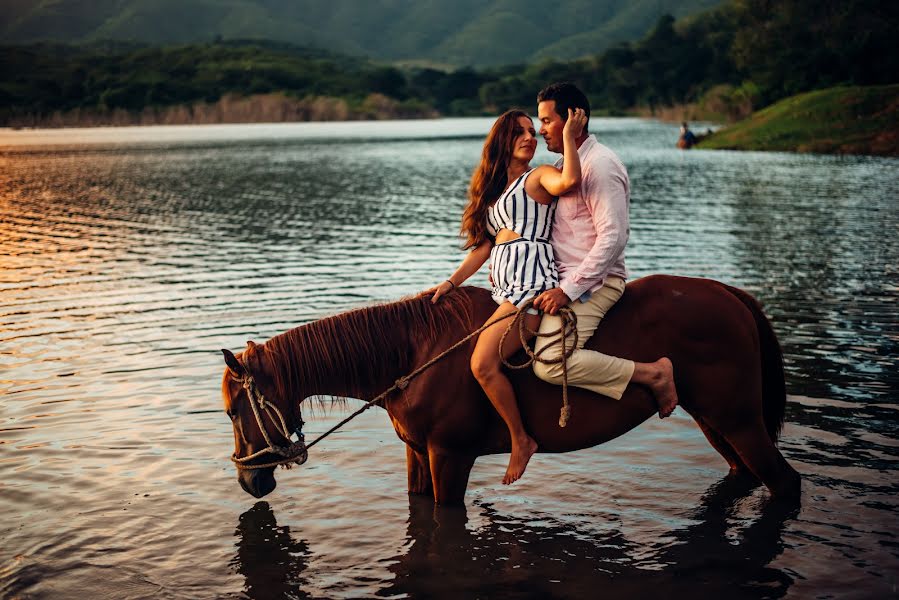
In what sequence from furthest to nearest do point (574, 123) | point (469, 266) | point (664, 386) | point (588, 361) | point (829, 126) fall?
1. point (829, 126)
2. point (469, 266)
3. point (664, 386)
4. point (588, 361)
5. point (574, 123)

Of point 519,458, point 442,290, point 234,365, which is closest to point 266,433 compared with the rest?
point 234,365

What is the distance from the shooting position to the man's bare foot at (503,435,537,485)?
5.50m

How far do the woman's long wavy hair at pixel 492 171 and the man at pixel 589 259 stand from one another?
226mm

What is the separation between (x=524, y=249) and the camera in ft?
18.2

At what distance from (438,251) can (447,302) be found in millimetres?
13331

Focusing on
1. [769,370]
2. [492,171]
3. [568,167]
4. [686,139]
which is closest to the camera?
[568,167]

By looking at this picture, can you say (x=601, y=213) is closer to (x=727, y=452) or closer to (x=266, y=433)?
(x=266, y=433)

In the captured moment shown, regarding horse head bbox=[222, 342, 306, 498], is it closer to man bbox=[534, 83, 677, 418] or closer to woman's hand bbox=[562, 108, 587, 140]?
man bbox=[534, 83, 677, 418]

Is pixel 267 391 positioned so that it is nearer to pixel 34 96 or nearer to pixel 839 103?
pixel 839 103

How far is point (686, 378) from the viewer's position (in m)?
5.83

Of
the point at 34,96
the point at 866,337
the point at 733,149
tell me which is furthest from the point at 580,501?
the point at 34,96

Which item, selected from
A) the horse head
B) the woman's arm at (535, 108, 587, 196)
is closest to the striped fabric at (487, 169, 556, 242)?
the woman's arm at (535, 108, 587, 196)

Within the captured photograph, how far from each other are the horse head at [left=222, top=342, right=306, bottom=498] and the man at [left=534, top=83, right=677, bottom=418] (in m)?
1.68

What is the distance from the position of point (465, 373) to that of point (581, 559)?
144 cm
